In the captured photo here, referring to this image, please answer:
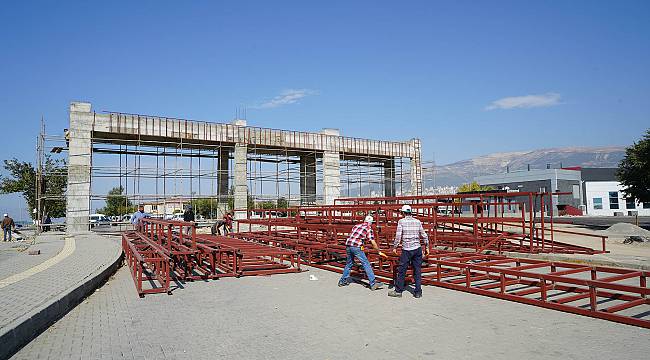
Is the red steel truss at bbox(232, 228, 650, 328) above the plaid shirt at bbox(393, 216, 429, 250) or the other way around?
the other way around

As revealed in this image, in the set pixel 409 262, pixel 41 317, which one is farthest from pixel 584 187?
pixel 41 317

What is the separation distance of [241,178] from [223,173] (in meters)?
2.07

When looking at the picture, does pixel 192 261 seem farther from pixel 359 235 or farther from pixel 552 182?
pixel 552 182

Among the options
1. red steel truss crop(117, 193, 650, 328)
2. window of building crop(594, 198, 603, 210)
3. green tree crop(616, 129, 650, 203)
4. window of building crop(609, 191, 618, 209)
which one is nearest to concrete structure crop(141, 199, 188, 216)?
red steel truss crop(117, 193, 650, 328)

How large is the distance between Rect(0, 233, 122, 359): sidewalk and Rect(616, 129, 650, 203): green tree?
3137cm

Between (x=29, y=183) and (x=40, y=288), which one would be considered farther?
(x=29, y=183)

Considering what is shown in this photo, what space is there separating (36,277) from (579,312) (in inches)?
410

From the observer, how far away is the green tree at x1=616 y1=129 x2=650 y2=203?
28.9 meters

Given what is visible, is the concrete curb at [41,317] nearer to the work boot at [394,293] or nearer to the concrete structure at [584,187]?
the work boot at [394,293]

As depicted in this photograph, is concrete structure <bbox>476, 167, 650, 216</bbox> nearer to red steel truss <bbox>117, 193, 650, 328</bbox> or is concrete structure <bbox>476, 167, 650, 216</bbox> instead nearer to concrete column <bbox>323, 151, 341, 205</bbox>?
concrete column <bbox>323, 151, 341, 205</bbox>

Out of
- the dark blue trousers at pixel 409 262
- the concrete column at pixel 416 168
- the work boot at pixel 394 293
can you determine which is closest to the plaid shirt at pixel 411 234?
the dark blue trousers at pixel 409 262

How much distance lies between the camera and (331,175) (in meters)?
35.4

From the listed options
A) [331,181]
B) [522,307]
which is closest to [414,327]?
[522,307]

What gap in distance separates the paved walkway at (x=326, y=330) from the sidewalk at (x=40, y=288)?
0.19 meters
